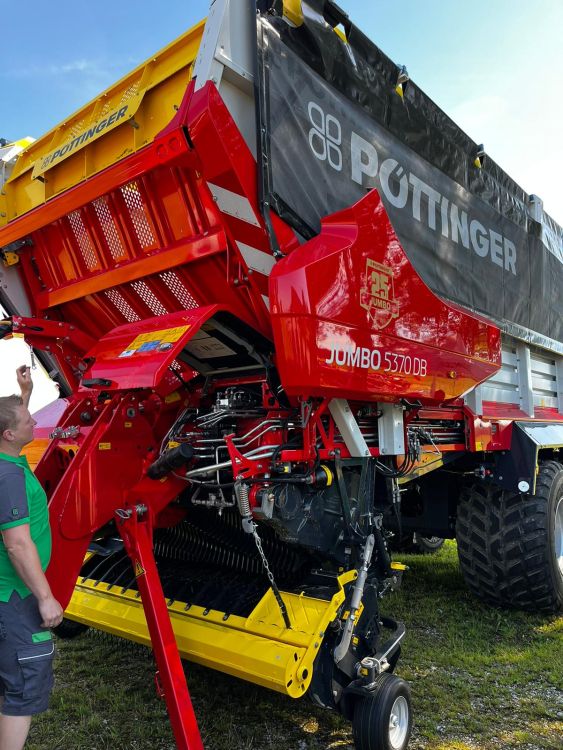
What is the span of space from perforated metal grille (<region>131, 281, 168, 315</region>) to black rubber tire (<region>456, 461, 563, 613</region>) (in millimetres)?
2867

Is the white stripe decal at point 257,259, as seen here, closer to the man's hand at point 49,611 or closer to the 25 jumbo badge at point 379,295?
the 25 jumbo badge at point 379,295

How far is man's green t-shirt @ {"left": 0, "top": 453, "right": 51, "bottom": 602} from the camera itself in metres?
2.09

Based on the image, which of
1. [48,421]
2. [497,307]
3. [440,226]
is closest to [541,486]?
[497,307]

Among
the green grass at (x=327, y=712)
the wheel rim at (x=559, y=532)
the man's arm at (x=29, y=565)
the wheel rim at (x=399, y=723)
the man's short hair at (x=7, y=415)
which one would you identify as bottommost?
the green grass at (x=327, y=712)

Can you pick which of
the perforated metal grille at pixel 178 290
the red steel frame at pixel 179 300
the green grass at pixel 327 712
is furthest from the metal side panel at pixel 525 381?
the perforated metal grille at pixel 178 290

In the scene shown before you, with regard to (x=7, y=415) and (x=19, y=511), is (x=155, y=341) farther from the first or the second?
(x=19, y=511)

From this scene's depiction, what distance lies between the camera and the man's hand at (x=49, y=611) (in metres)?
2.11

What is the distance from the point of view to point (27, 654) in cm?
212

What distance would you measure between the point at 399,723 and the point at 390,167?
2.82 m

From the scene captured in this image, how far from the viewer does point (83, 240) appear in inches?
130

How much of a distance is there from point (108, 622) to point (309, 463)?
144 cm

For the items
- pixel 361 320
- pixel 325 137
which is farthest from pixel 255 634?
pixel 325 137

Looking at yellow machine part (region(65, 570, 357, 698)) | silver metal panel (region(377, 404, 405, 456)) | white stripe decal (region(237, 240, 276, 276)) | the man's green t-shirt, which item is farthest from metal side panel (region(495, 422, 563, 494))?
the man's green t-shirt

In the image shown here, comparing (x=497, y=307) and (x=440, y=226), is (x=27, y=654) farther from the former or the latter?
(x=497, y=307)
